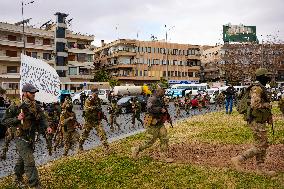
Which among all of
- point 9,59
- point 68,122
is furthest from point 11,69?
point 68,122

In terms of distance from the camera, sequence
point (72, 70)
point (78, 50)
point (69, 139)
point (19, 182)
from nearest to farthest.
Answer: point (19, 182), point (69, 139), point (72, 70), point (78, 50)

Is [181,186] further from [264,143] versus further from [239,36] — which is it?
[239,36]

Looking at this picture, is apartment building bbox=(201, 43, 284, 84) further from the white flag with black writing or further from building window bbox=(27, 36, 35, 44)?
the white flag with black writing

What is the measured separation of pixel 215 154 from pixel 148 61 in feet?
248

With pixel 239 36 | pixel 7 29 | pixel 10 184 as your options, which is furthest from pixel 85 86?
pixel 10 184

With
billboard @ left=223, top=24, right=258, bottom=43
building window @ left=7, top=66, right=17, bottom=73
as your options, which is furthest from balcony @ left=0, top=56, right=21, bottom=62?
billboard @ left=223, top=24, right=258, bottom=43

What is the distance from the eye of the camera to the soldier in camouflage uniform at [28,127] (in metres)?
7.95

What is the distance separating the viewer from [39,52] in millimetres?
67812

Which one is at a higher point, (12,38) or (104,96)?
(12,38)

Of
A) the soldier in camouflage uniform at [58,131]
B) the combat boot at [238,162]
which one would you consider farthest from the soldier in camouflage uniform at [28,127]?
the soldier in camouflage uniform at [58,131]

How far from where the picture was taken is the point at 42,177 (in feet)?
31.3

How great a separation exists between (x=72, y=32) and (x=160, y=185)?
6713cm

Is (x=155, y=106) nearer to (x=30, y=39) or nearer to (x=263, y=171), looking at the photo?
(x=263, y=171)

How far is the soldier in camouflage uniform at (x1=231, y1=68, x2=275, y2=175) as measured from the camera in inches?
347
